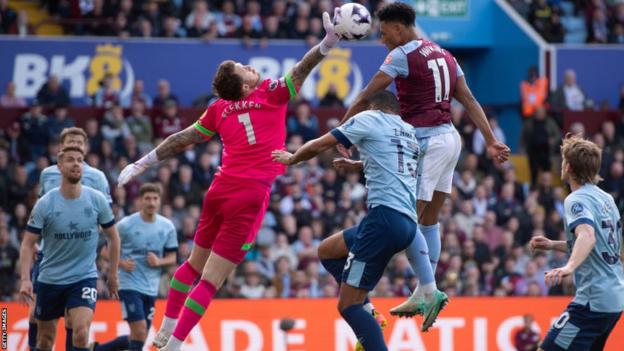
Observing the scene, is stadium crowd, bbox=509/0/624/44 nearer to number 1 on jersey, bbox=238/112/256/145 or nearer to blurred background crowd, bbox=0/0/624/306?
blurred background crowd, bbox=0/0/624/306

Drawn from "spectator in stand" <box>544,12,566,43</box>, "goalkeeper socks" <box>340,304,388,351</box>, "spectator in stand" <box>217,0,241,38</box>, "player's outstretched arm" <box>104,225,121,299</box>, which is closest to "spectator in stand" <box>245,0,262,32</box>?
"spectator in stand" <box>217,0,241,38</box>

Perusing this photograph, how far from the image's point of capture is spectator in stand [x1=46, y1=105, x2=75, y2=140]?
763 inches

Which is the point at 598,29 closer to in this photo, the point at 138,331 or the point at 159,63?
the point at 159,63

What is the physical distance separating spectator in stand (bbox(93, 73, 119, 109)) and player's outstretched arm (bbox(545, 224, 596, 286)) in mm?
12959

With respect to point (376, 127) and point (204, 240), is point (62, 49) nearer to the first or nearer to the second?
point (204, 240)

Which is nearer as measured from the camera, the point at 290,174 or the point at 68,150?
the point at 68,150

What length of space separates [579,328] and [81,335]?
4.78 m

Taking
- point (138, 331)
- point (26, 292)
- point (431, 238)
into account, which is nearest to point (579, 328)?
point (431, 238)

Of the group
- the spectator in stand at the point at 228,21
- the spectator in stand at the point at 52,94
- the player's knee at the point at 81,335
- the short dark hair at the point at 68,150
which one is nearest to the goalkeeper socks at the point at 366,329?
the player's knee at the point at 81,335

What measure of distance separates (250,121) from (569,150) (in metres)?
2.85

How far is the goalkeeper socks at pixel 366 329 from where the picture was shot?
9414mm

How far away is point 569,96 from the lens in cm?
2403

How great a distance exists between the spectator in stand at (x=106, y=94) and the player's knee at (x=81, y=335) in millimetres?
9632

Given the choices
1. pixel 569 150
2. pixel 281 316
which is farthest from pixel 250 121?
pixel 281 316
